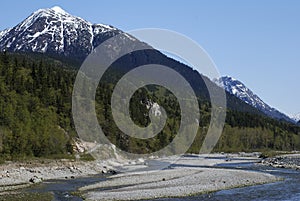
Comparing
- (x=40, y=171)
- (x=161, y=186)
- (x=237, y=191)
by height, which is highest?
(x=40, y=171)

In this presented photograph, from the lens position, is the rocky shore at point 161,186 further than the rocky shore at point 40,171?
No

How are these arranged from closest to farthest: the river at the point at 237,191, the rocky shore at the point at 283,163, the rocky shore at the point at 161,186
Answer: the river at the point at 237,191 → the rocky shore at the point at 161,186 → the rocky shore at the point at 283,163

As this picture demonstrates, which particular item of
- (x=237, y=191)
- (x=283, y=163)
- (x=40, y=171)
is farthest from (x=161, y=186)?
(x=283, y=163)

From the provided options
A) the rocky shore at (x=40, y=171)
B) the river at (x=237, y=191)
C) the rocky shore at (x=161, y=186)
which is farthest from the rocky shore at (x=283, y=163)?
the rocky shore at (x=40, y=171)

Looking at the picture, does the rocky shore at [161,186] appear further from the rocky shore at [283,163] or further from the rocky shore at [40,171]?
the rocky shore at [283,163]

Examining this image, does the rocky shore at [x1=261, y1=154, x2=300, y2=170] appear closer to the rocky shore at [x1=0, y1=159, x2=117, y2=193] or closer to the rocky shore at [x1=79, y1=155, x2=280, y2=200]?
the rocky shore at [x1=79, y1=155, x2=280, y2=200]

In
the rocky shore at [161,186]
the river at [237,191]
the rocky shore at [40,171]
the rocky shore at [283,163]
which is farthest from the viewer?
the rocky shore at [283,163]

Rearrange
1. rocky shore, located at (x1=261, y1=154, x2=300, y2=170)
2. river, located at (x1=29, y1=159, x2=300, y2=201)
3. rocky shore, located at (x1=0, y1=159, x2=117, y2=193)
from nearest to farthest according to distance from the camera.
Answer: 1. river, located at (x1=29, y1=159, x2=300, y2=201)
2. rocky shore, located at (x1=0, y1=159, x2=117, y2=193)
3. rocky shore, located at (x1=261, y1=154, x2=300, y2=170)

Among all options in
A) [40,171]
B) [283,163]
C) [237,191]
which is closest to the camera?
[237,191]

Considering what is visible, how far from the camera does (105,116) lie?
119 meters

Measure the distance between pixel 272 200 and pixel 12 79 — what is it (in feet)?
253

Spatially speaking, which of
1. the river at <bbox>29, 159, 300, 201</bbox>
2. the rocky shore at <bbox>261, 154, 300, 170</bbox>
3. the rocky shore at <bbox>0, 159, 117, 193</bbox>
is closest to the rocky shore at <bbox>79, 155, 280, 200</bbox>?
the river at <bbox>29, 159, 300, 201</bbox>

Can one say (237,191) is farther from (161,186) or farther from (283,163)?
(283,163)

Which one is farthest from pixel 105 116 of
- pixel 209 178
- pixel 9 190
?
pixel 9 190
